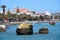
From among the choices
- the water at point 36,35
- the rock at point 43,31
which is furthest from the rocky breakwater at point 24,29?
the rock at point 43,31

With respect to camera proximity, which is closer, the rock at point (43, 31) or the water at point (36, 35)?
the water at point (36, 35)

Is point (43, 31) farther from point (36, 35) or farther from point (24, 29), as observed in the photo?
point (24, 29)

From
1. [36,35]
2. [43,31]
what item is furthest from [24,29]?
[43,31]

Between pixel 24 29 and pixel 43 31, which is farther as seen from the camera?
pixel 43 31

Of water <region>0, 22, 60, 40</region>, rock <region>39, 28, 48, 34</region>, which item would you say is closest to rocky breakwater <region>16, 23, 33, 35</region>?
water <region>0, 22, 60, 40</region>

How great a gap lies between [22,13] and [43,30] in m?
0.60

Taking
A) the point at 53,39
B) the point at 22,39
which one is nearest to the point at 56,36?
the point at 53,39

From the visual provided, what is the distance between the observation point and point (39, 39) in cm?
540

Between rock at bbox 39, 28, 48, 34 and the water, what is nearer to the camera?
the water

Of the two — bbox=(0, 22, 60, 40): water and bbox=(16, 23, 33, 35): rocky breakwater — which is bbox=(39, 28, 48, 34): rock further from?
bbox=(16, 23, 33, 35): rocky breakwater

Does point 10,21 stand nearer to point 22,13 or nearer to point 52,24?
point 22,13

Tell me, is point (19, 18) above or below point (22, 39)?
above

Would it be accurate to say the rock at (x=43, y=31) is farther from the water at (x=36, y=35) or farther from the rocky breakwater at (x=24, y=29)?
the rocky breakwater at (x=24, y=29)

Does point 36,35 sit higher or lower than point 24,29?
lower
